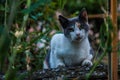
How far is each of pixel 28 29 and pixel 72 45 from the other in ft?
4.02

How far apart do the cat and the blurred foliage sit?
0.53ft

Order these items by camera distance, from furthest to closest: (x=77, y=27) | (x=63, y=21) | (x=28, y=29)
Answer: (x=28, y=29)
(x=63, y=21)
(x=77, y=27)

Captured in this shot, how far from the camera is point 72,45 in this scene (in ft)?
12.4

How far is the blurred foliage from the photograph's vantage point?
1359 millimetres

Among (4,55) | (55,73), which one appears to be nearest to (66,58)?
(55,73)

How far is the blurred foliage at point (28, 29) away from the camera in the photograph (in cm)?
136

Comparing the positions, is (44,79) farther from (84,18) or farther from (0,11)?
(84,18)

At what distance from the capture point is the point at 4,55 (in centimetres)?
129

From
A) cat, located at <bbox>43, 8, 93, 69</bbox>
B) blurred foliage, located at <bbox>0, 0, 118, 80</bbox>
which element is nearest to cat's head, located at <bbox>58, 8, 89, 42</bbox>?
cat, located at <bbox>43, 8, 93, 69</bbox>

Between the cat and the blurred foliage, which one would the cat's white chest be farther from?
the blurred foliage

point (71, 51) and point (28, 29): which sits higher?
point (28, 29)

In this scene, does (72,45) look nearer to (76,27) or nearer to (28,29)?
(76,27)

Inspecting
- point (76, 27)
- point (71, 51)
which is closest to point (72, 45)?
point (71, 51)

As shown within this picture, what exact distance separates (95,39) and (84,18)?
4824 mm
